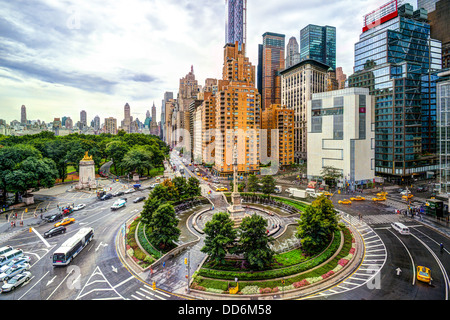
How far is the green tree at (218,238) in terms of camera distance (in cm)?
2244

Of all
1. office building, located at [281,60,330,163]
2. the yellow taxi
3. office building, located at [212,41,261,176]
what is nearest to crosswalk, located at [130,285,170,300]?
the yellow taxi

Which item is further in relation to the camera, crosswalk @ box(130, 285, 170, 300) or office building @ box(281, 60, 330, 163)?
office building @ box(281, 60, 330, 163)

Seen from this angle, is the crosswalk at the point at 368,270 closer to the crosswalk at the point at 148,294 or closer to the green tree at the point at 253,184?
the crosswalk at the point at 148,294

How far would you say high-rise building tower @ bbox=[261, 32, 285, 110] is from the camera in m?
166

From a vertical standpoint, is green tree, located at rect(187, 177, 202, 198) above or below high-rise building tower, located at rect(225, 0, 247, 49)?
below

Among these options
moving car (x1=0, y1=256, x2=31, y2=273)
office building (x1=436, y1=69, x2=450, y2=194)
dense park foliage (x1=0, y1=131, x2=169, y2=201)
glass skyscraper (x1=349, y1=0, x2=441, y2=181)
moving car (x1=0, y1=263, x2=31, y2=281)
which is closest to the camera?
moving car (x1=0, y1=263, x2=31, y2=281)

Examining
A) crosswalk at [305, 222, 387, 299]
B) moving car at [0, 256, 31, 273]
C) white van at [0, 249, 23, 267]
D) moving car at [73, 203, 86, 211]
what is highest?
moving car at [73, 203, 86, 211]

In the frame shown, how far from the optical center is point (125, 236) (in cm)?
3050

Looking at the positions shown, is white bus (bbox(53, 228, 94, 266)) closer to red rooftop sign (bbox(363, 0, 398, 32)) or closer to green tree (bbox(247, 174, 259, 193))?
green tree (bbox(247, 174, 259, 193))

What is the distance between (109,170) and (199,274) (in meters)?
74.0

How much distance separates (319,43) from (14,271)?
168755 mm

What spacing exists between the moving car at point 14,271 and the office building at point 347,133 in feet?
200

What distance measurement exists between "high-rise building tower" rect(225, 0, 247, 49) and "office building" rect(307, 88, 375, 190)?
231ft
